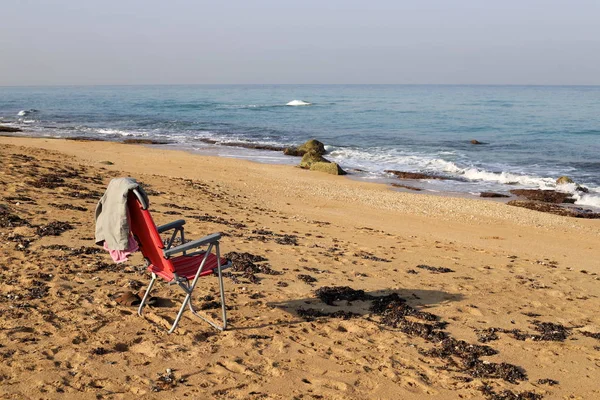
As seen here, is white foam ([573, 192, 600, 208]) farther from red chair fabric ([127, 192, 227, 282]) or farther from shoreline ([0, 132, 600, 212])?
red chair fabric ([127, 192, 227, 282])

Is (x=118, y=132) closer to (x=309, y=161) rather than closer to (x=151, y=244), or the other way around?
(x=309, y=161)

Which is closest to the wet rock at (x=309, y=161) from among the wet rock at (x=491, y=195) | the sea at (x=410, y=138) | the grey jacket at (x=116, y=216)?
the sea at (x=410, y=138)

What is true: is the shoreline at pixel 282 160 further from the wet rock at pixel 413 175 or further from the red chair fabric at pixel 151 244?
the red chair fabric at pixel 151 244

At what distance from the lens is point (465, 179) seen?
818 inches

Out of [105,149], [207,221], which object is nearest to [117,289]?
[207,221]

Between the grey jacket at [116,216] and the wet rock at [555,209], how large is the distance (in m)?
13.7

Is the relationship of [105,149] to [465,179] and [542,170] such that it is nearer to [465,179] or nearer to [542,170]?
[465,179]

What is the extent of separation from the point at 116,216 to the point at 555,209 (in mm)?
14194

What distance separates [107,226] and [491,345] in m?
3.53

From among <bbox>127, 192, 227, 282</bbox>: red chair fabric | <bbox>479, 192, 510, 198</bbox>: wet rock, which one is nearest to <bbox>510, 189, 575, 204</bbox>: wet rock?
<bbox>479, 192, 510, 198</bbox>: wet rock

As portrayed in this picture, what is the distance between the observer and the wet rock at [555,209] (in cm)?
1504

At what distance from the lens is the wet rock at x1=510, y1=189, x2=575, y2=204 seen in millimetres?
17109

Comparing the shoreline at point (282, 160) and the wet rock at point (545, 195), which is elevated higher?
the shoreline at point (282, 160)

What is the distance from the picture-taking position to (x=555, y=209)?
15633mm
